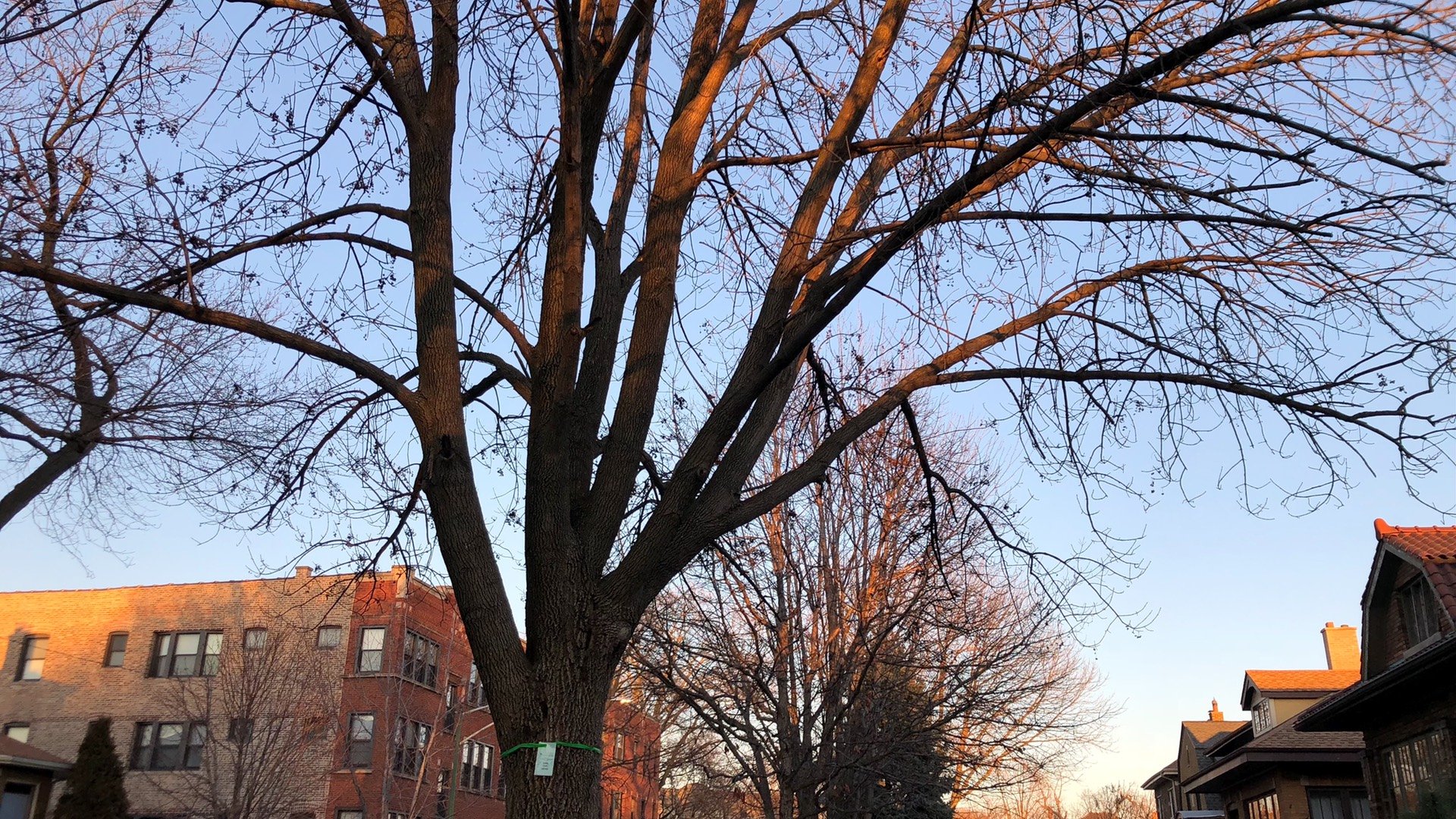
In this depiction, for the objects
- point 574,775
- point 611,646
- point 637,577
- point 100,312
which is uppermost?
point 100,312

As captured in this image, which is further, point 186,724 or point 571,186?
point 186,724

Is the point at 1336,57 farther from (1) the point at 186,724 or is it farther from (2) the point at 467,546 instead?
(1) the point at 186,724

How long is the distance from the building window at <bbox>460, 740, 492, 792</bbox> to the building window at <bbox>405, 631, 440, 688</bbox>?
8.11 ft

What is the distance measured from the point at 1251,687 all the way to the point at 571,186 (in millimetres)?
29244

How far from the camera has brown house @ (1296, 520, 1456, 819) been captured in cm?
1597

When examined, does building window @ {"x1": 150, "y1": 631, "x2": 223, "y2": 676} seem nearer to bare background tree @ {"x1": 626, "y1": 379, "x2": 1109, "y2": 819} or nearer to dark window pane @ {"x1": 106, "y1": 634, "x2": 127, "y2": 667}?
dark window pane @ {"x1": 106, "y1": 634, "x2": 127, "y2": 667}

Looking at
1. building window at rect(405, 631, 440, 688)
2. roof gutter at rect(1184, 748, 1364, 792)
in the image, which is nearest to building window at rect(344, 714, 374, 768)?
building window at rect(405, 631, 440, 688)

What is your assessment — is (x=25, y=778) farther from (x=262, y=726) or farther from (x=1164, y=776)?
(x=1164, y=776)

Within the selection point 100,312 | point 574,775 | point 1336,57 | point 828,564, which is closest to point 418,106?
point 100,312

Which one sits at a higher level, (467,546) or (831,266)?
(831,266)

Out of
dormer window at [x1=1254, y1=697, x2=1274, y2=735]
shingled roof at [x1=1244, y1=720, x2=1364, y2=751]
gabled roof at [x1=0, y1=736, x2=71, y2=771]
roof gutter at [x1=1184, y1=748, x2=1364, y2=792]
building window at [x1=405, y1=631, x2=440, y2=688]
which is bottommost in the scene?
gabled roof at [x1=0, y1=736, x2=71, y2=771]

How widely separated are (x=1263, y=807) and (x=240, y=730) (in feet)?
76.3

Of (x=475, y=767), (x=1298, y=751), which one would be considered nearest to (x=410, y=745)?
(x=475, y=767)

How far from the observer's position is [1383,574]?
19250mm
